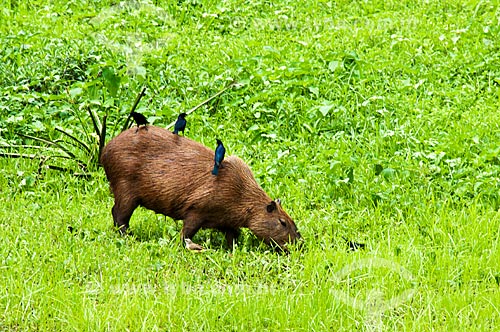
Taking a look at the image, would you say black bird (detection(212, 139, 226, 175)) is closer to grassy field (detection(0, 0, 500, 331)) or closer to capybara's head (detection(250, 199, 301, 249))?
capybara's head (detection(250, 199, 301, 249))

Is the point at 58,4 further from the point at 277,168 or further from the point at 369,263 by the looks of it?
the point at 369,263

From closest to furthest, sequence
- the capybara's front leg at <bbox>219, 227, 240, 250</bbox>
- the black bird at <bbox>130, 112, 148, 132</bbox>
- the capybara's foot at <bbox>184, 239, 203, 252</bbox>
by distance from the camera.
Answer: the capybara's foot at <bbox>184, 239, 203, 252</bbox>
the capybara's front leg at <bbox>219, 227, 240, 250</bbox>
the black bird at <bbox>130, 112, 148, 132</bbox>

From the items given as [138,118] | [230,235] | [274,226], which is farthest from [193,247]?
[138,118]

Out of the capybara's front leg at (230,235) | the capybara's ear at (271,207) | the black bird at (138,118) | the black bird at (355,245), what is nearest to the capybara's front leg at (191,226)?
the capybara's front leg at (230,235)

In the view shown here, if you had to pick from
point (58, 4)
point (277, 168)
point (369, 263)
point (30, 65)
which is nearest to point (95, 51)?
point (30, 65)

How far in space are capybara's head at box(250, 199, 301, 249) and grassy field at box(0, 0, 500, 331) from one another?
14cm

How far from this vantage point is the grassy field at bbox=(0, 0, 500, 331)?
4.71 metres

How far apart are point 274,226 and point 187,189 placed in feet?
1.99

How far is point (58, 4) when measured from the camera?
34.7ft

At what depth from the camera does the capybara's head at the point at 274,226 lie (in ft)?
18.0

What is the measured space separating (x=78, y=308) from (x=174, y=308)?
50 cm

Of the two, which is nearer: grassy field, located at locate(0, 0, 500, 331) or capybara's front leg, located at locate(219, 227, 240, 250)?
grassy field, located at locate(0, 0, 500, 331)

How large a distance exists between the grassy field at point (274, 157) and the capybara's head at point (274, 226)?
136mm

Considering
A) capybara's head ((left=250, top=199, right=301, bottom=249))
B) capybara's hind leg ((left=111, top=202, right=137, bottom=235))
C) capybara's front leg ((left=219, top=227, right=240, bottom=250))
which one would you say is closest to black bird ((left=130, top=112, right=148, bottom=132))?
capybara's hind leg ((left=111, top=202, right=137, bottom=235))
